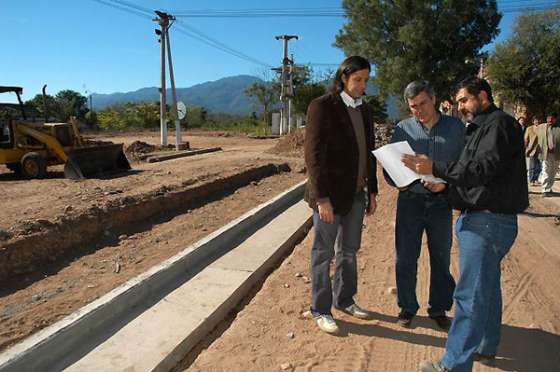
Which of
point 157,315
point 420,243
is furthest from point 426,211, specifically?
point 157,315

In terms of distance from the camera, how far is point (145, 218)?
6.75 m

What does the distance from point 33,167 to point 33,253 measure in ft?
24.1

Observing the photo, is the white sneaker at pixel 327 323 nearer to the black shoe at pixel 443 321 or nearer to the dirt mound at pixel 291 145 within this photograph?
the black shoe at pixel 443 321

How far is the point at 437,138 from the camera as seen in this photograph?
3.17 meters

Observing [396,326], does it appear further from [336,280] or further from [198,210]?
[198,210]

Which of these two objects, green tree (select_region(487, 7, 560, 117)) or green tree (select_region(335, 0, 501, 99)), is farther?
green tree (select_region(335, 0, 501, 99))

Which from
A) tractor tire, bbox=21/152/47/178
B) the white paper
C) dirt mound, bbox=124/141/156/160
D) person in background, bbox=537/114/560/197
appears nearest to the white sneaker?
the white paper

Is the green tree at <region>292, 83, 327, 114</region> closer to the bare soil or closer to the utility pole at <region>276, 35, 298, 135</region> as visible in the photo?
the utility pole at <region>276, 35, 298, 135</region>

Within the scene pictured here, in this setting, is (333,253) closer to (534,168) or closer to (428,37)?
(534,168)

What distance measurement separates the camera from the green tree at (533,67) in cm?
2123

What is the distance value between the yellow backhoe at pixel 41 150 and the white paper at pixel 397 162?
9239 millimetres

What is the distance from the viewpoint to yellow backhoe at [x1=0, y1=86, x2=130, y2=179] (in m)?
10.9

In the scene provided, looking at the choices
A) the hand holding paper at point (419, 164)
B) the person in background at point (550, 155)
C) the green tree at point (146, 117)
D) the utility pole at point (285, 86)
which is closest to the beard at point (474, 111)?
the hand holding paper at point (419, 164)

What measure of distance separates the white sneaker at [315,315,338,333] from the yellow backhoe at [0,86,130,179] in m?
8.80
